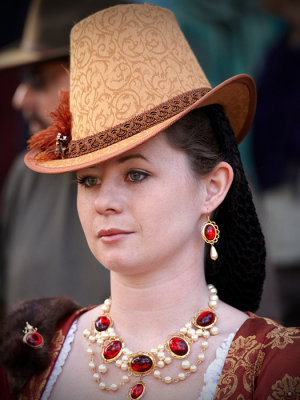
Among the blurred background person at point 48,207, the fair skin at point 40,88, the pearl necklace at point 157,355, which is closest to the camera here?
the pearl necklace at point 157,355

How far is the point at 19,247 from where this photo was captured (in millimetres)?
3881

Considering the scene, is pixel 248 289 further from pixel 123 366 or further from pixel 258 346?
pixel 123 366

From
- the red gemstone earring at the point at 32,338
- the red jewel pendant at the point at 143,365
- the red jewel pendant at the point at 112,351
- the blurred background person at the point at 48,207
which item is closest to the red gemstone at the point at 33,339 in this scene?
the red gemstone earring at the point at 32,338

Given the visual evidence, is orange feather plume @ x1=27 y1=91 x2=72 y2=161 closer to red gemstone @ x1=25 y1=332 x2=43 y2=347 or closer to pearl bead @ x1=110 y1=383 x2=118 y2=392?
red gemstone @ x1=25 y1=332 x2=43 y2=347

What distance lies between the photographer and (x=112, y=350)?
1822 millimetres

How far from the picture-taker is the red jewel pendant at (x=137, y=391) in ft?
5.55

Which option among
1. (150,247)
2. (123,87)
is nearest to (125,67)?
(123,87)

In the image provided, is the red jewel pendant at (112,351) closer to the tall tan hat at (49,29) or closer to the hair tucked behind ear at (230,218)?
the hair tucked behind ear at (230,218)

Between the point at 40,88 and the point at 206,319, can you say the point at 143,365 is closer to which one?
the point at 206,319

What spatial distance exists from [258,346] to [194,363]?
21 cm

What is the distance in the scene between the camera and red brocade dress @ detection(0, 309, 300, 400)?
152 cm

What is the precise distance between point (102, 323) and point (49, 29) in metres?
2.46

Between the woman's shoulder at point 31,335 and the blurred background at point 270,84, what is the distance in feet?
5.75

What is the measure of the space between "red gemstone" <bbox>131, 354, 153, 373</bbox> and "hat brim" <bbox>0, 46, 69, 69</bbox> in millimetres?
2403
